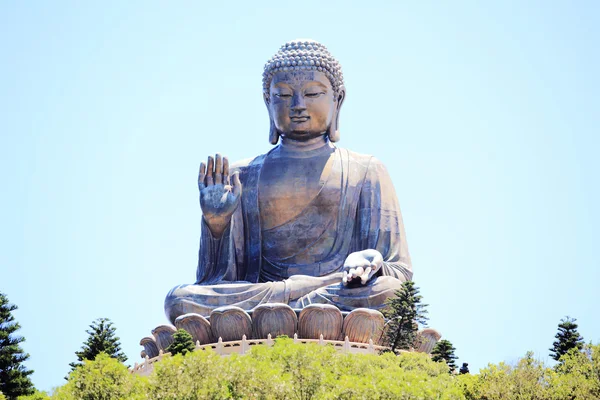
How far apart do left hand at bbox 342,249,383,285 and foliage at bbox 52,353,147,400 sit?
4950mm

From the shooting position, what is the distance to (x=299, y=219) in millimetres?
29266

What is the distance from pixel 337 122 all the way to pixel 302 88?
983mm

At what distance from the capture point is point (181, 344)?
2553cm

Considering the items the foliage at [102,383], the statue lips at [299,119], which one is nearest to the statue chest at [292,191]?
the statue lips at [299,119]

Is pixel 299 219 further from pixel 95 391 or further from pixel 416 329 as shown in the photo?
pixel 95 391

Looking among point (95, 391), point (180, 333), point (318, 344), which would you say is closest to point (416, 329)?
point (318, 344)

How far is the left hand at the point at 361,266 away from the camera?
89.5 ft

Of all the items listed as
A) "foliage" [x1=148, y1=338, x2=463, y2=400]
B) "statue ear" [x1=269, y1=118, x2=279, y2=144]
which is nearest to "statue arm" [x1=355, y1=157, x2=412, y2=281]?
"statue ear" [x1=269, y1=118, x2=279, y2=144]

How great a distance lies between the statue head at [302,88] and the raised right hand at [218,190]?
191 centimetres

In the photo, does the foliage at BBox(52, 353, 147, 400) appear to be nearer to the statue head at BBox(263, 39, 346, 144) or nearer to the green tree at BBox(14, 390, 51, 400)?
the green tree at BBox(14, 390, 51, 400)

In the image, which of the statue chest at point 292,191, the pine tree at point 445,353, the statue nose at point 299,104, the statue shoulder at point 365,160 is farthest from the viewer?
the statue shoulder at point 365,160

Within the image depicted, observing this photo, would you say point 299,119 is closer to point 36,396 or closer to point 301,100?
point 301,100

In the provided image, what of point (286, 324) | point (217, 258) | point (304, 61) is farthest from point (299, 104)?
point (286, 324)

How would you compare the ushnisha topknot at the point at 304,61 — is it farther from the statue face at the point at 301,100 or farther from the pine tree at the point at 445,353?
the pine tree at the point at 445,353
